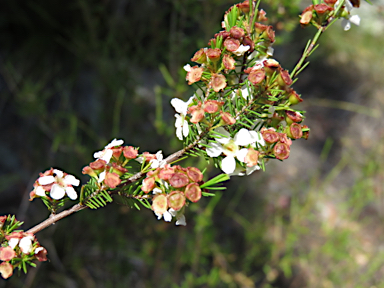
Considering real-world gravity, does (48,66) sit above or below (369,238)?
above

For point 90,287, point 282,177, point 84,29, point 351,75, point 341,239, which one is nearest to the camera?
point 341,239

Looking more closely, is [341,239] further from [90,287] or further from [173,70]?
[90,287]

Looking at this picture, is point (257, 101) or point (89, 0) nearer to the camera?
point (257, 101)

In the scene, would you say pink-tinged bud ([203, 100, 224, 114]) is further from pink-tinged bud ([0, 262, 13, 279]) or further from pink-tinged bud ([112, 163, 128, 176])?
pink-tinged bud ([0, 262, 13, 279])

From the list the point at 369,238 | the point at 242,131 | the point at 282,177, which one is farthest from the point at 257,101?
the point at 369,238

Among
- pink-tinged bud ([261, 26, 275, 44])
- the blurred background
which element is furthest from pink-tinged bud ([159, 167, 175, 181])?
the blurred background

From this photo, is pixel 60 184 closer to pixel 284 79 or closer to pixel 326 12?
pixel 284 79

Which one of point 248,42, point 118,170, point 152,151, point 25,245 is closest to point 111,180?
point 118,170
